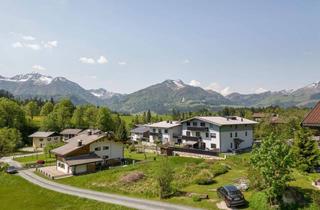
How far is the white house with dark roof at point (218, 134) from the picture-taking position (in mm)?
78312

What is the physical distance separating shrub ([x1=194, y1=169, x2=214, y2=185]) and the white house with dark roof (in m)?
28.0

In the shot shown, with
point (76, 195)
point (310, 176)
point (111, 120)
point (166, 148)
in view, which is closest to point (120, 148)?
point (166, 148)

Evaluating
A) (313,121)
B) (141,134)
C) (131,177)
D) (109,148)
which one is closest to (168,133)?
(141,134)

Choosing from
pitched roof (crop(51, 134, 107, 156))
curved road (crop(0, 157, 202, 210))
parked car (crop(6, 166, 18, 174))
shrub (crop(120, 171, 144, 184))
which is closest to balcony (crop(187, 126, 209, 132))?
pitched roof (crop(51, 134, 107, 156))

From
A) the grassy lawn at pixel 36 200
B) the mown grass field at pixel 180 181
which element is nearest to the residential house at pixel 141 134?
the mown grass field at pixel 180 181

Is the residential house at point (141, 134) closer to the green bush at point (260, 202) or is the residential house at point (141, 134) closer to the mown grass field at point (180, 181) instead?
the mown grass field at point (180, 181)

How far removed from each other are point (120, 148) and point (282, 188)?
48.5m

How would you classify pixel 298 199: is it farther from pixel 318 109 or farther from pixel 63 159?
pixel 63 159

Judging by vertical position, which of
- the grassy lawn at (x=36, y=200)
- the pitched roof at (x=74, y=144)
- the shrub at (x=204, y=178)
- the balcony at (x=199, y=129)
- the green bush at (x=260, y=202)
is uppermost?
the balcony at (x=199, y=129)

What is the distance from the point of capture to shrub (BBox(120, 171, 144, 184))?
49.6 metres

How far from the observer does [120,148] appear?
74.1 metres

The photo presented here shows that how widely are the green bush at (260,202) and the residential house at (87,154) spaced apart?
39.2 metres

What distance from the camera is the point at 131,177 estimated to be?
50.4 m

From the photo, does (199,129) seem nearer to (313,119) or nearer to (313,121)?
(313,119)
